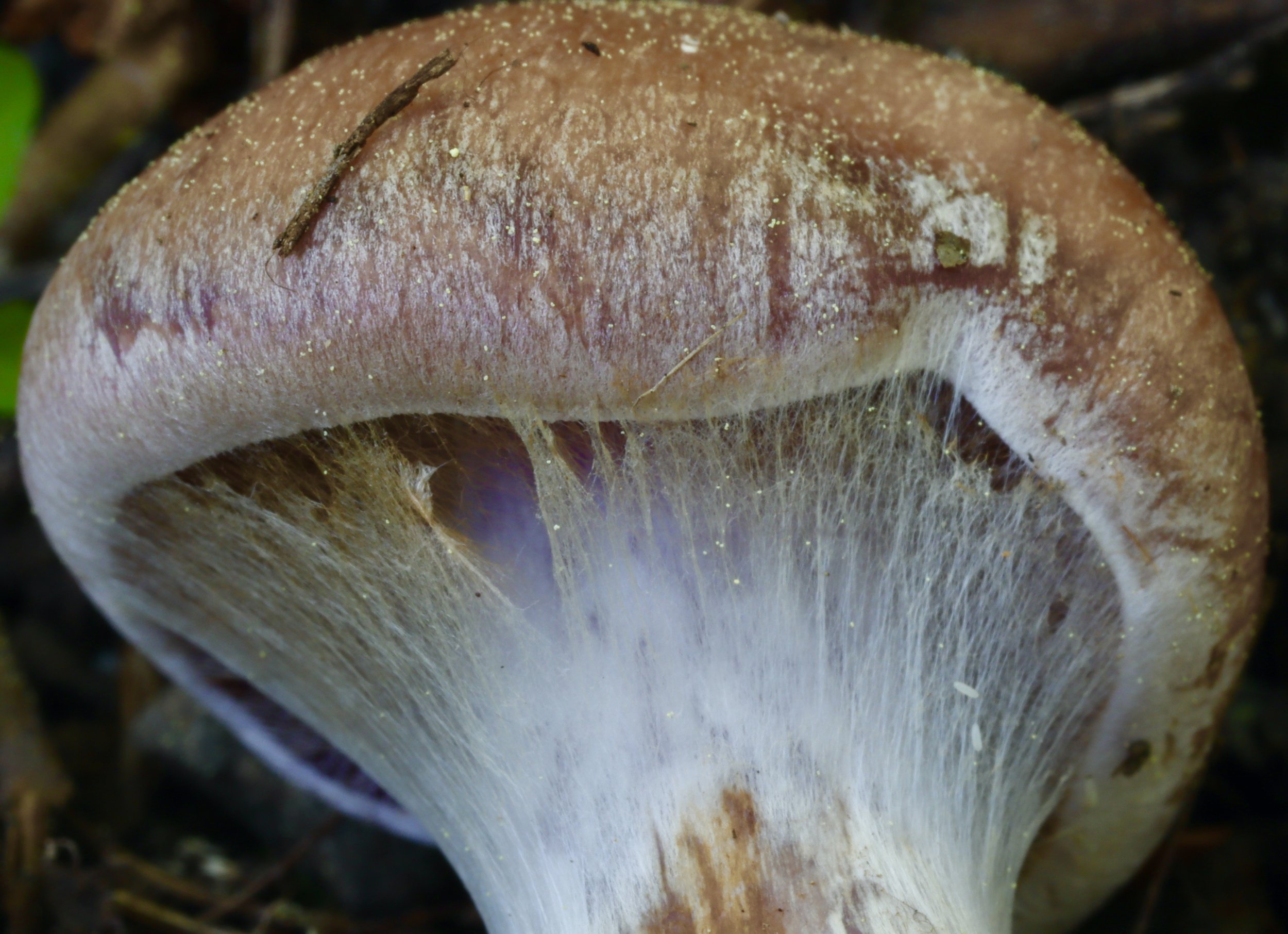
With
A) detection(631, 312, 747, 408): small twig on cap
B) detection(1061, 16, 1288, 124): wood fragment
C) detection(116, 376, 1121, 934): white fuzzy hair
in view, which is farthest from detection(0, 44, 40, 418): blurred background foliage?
detection(1061, 16, 1288, 124): wood fragment

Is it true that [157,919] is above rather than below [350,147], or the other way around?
below

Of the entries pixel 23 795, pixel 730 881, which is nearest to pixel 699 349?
pixel 730 881

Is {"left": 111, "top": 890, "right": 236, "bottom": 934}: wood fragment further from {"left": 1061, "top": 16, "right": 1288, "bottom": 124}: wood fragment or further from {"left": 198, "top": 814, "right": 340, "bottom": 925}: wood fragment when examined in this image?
{"left": 1061, "top": 16, "right": 1288, "bottom": 124}: wood fragment

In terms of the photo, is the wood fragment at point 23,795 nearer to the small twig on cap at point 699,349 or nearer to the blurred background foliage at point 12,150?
the blurred background foliage at point 12,150

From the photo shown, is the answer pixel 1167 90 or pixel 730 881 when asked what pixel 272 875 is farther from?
pixel 1167 90

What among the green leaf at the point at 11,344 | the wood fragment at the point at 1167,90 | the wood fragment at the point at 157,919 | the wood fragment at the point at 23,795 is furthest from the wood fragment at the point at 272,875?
the wood fragment at the point at 1167,90

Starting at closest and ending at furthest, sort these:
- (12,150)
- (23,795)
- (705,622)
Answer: (705,622)
(23,795)
(12,150)
